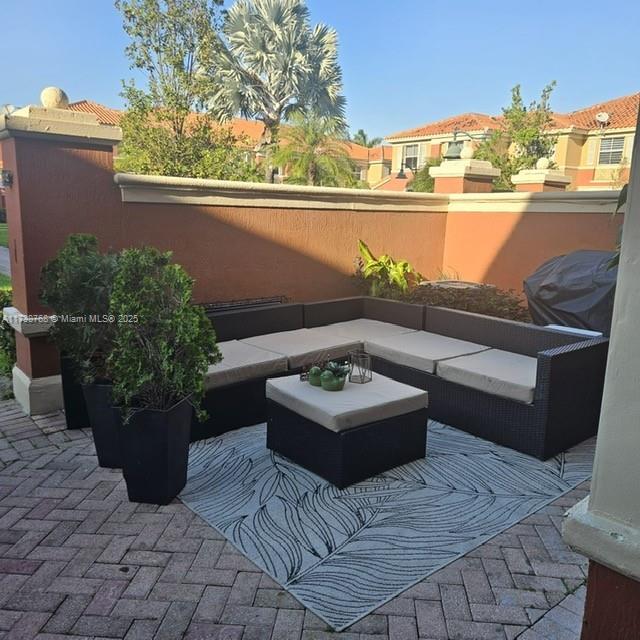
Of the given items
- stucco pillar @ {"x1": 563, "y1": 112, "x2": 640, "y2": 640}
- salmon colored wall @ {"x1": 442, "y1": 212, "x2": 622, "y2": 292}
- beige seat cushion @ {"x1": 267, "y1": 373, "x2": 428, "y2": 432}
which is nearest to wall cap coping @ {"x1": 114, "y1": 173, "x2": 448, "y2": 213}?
salmon colored wall @ {"x1": 442, "y1": 212, "x2": 622, "y2": 292}

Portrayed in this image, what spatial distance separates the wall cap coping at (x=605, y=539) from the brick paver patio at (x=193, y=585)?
131 centimetres

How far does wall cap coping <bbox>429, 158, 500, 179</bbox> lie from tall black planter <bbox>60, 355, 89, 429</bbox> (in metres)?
6.06

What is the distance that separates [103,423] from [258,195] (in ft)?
10.7

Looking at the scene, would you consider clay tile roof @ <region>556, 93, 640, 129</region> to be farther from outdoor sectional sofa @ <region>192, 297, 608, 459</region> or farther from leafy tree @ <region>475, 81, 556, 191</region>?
outdoor sectional sofa @ <region>192, 297, 608, 459</region>

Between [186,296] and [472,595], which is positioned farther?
[186,296]

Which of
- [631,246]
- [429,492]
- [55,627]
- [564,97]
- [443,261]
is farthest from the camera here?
[564,97]

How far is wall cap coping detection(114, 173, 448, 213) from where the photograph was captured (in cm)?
516

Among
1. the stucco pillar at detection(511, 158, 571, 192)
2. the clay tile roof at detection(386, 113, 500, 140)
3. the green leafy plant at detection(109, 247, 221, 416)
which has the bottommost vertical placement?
the green leafy plant at detection(109, 247, 221, 416)

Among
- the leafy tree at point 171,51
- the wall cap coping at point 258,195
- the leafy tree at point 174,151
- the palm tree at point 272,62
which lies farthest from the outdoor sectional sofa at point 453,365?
the palm tree at point 272,62

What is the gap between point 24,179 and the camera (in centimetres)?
445

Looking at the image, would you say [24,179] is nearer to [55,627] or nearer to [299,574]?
[55,627]

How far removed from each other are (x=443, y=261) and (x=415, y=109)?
94.7ft

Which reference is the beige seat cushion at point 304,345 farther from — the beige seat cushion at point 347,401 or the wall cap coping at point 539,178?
the wall cap coping at point 539,178

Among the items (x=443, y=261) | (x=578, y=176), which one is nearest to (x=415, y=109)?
(x=578, y=176)
